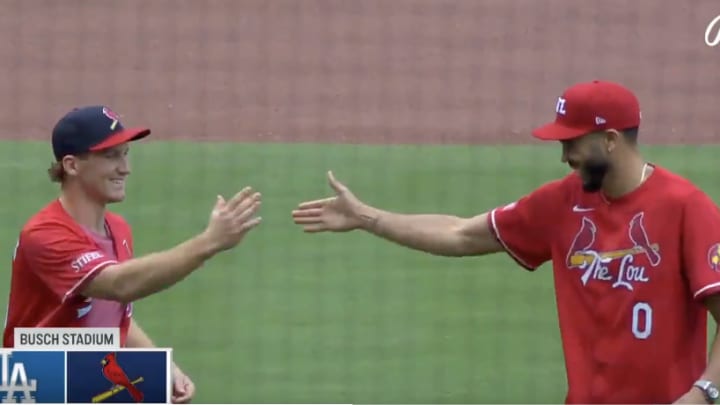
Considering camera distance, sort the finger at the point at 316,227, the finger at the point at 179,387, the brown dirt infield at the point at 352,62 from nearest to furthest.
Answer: the finger at the point at 179,387
the finger at the point at 316,227
the brown dirt infield at the point at 352,62

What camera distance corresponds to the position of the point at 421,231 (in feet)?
16.5

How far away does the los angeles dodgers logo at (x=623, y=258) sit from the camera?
4379 millimetres

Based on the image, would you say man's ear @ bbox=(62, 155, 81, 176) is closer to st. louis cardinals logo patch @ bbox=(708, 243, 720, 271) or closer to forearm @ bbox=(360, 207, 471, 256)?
forearm @ bbox=(360, 207, 471, 256)

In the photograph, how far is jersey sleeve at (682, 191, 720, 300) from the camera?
4.27 metres

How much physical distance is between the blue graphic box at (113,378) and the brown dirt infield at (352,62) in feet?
24.4

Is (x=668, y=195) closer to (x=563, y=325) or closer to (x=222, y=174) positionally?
(x=563, y=325)

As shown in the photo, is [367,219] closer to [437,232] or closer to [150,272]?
[437,232]

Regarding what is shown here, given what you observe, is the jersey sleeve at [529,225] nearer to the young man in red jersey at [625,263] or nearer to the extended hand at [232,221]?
the young man in red jersey at [625,263]

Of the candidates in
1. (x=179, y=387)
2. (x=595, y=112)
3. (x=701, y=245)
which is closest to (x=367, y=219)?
(x=179, y=387)

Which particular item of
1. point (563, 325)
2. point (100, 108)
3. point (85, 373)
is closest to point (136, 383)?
point (85, 373)

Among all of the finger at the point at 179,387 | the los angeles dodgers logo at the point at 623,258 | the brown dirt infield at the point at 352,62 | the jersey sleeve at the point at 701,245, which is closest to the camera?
the jersey sleeve at the point at 701,245

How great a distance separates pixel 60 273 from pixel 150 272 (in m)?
0.30

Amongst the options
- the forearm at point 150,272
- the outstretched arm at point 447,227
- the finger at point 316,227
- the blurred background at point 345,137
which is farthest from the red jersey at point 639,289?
the blurred background at point 345,137

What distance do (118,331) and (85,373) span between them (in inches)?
9.0
